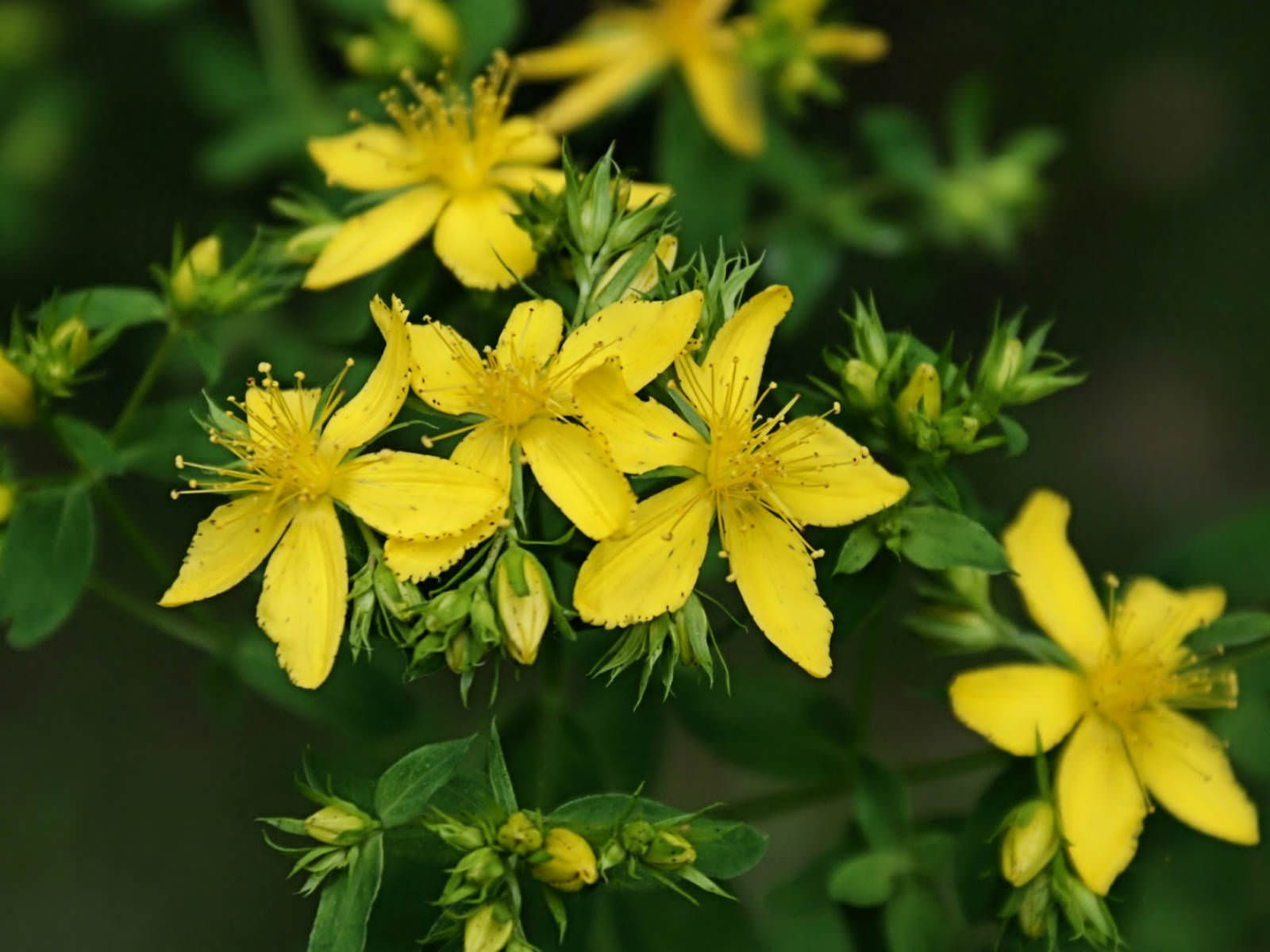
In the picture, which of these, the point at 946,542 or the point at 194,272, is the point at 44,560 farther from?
the point at 946,542

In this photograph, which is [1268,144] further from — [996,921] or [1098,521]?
[996,921]

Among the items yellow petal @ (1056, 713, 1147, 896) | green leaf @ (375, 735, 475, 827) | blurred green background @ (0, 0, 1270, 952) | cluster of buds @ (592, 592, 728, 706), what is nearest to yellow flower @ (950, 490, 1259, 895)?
yellow petal @ (1056, 713, 1147, 896)

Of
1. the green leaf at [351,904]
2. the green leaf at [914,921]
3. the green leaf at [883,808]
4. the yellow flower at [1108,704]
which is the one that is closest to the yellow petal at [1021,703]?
the yellow flower at [1108,704]

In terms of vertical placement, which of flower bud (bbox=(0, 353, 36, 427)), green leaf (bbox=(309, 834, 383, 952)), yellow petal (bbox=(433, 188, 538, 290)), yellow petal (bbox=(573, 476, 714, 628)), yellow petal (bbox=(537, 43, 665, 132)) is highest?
yellow petal (bbox=(433, 188, 538, 290))

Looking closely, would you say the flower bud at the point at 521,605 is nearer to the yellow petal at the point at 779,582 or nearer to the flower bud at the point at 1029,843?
the yellow petal at the point at 779,582

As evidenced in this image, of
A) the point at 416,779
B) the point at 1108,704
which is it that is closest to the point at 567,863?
the point at 416,779

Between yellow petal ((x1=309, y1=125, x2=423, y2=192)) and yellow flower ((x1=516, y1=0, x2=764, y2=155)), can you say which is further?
yellow flower ((x1=516, y1=0, x2=764, y2=155))

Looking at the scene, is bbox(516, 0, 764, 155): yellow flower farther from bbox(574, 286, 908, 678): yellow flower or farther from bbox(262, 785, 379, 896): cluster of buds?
bbox(262, 785, 379, 896): cluster of buds
